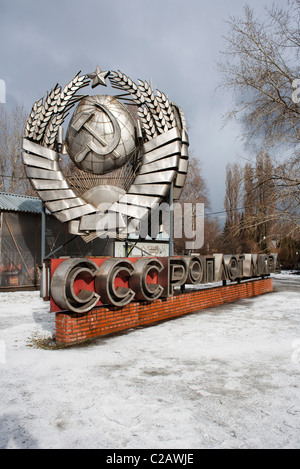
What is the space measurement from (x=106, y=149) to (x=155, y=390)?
7144 mm

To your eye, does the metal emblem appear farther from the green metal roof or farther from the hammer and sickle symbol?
the green metal roof

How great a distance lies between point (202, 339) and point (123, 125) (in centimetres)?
655

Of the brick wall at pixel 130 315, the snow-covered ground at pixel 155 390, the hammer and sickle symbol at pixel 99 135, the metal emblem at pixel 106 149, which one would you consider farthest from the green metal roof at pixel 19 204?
the brick wall at pixel 130 315

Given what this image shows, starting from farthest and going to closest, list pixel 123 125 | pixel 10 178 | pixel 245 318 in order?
pixel 10 178 → pixel 123 125 → pixel 245 318

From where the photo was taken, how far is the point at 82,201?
10266 millimetres

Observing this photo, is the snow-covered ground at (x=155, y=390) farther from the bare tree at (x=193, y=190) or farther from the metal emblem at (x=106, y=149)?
the bare tree at (x=193, y=190)

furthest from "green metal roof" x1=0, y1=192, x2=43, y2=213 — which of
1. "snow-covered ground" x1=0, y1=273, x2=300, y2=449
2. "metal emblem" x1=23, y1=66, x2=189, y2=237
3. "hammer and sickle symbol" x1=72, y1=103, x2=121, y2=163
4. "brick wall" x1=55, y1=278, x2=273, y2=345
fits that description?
"brick wall" x1=55, y1=278, x2=273, y2=345

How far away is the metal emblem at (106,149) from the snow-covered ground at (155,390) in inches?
166

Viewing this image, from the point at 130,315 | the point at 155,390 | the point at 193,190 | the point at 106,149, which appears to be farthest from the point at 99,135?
the point at 193,190

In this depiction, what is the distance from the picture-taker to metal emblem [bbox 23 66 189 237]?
9633 mm

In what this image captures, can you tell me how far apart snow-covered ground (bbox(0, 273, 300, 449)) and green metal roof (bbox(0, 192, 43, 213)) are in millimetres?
8635

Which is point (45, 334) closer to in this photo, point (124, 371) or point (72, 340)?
point (72, 340)

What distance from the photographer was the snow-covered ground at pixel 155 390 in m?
2.98

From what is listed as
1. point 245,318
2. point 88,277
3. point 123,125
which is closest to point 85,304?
point 88,277
